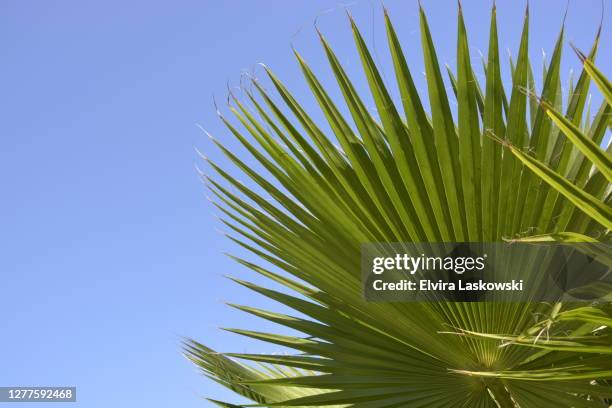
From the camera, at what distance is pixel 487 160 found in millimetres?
2088

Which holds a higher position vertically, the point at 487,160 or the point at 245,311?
the point at 487,160

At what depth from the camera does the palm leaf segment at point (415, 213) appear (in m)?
2.08

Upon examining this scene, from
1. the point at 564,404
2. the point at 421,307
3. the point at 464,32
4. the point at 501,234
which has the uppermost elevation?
the point at 464,32

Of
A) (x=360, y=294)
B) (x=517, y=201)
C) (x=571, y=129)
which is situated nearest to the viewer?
(x=571, y=129)

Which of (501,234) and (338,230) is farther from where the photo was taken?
(338,230)

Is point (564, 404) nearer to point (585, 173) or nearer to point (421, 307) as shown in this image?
point (421, 307)

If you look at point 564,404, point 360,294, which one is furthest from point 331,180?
point 564,404

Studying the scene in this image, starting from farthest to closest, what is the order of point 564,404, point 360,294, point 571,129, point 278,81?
point 278,81 < point 360,294 < point 564,404 < point 571,129

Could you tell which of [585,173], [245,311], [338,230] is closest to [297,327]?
[245,311]

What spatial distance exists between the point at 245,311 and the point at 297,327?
0.69ft

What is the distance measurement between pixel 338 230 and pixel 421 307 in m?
0.35

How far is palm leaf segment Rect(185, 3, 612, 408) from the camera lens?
2078mm

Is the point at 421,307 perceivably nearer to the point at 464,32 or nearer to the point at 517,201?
the point at 517,201

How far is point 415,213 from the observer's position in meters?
2.21
